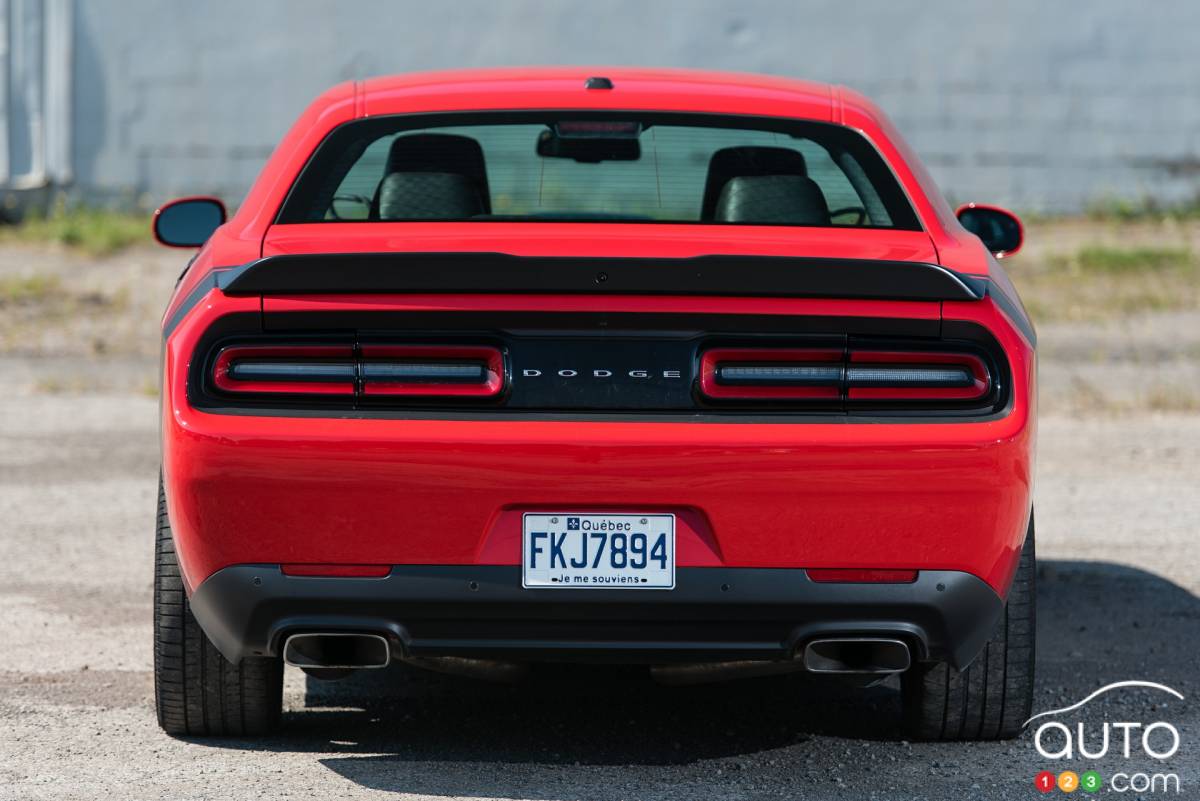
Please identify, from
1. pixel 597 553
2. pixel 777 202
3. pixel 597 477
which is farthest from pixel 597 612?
pixel 777 202

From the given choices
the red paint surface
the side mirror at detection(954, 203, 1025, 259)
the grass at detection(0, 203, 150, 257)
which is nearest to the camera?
the red paint surface

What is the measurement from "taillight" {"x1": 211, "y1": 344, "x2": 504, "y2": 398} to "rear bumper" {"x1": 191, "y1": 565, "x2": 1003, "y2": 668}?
0.36 m

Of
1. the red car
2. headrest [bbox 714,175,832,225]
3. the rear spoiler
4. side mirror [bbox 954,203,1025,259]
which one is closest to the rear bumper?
the red car

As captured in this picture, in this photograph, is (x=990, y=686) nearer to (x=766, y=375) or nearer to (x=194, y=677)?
(x=766, y=375)

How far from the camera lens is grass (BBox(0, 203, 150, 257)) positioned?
1532 cm

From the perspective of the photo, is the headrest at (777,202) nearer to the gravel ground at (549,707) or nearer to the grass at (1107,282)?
the gravel ground at (549,707)

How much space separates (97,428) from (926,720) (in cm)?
613

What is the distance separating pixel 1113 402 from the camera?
10.2 meters

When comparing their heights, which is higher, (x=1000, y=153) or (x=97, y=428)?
(x=1000, y=153)

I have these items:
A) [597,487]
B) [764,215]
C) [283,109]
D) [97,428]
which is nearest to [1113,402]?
[97,428]

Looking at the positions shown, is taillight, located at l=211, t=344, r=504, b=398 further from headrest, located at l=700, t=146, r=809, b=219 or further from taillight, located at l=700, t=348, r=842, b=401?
headrest, located at l=700, t=146, r=809, b=219

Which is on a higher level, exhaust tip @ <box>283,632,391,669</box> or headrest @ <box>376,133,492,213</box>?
headrest @ <box>376,133,492,213</box>

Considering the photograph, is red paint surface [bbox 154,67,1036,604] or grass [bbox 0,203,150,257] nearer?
red paint surface [bbox 154,67,1036,604]

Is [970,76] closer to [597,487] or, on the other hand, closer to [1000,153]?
[1000,153]
